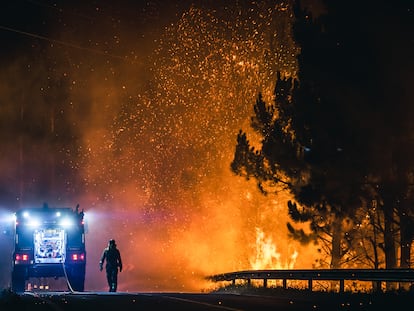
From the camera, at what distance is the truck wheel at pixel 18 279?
95.8 ft

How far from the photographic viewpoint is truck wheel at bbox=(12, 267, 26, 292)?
95.8 feet

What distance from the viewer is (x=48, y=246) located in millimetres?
29750

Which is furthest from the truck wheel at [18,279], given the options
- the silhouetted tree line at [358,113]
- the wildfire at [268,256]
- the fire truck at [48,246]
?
the wildfire at [268,256]

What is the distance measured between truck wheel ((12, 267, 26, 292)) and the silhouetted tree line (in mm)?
9368

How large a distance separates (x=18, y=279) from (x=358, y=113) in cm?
1221

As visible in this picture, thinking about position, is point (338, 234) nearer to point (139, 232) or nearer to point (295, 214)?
point (295, 214)

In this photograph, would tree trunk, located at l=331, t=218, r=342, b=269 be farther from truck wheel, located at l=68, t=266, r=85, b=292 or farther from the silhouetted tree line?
truck wheel, located at l=68, t=266, r=85, b=292

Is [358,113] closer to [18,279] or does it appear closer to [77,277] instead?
[77,277]

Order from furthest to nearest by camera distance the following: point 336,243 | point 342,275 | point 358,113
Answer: point 336,243 → point 358,113 → point 342,275

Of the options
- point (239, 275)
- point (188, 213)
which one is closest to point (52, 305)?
point (239, 275)

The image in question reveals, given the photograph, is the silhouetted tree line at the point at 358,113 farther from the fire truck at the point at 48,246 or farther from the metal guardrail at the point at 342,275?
the fire truck at the point at 48,246

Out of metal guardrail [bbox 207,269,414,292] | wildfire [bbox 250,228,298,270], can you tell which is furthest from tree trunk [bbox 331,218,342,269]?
wildfire [bbox 250,228,298,270]

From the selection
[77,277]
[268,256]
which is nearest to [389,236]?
[77,277]

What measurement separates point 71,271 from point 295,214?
7687mm
